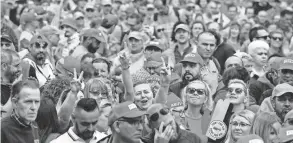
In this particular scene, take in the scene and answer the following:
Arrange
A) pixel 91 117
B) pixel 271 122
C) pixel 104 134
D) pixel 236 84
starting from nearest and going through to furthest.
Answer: pixel 91 117 → pixel 104 134 → pixel 271 122 → pixel 236 84

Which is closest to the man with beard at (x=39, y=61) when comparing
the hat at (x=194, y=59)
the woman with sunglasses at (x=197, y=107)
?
the hat at (x=194, y=59)

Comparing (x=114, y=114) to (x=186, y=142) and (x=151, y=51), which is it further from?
(x=151, y=51)

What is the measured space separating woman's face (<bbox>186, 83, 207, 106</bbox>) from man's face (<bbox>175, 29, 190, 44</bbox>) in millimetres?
3977

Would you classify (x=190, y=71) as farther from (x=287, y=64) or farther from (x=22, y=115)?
(x=22, y=115)

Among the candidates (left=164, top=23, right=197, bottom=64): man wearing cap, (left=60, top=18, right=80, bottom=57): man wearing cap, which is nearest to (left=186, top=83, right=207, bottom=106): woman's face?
(left=164, top=23, right=197, bottom=64): man wearing cap

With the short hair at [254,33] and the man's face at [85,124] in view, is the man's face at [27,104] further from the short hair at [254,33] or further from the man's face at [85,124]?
the short hair at [254,33]

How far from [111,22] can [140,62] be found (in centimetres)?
381

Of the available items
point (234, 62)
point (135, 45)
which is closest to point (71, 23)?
point (135, 45)

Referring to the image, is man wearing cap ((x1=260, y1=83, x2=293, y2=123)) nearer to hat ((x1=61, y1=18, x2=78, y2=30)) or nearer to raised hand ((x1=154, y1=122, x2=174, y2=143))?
raised hand ((x1=154, y1=122, x2=174, y2=143))

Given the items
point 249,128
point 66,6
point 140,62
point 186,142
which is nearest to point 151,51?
point 140,62

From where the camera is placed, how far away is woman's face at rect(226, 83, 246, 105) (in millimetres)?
10008

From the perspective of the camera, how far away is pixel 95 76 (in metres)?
10.3

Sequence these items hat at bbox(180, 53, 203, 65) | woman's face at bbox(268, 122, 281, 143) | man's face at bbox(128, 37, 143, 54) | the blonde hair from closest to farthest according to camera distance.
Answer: woman's face at bbox(268, 122, 281, 143) → the blonde hair → hat at bbox(180, 53, 203, 65) → man's face at bbox(128, 37, 143, 54)

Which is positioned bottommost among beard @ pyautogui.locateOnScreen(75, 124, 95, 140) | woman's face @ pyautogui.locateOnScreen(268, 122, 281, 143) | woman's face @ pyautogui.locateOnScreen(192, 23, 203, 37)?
woman's face @ pyautogui.locateOnScreen(268, 122, 281, 143)
